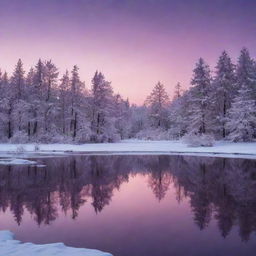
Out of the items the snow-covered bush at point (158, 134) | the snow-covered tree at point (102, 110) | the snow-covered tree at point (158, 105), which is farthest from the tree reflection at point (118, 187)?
the snow-covered tree at point (158, 105)

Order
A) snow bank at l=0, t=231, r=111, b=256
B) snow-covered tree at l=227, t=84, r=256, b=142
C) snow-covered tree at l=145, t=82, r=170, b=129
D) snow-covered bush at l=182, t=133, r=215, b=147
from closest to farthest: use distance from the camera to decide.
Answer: snow bank at l=0, t=231, r=111, b=256 → snow-covered tree at l=227, t=84, r=256, b=142 → snow-covered bush at l=182, t=133, r=215, b=147 → snow-covered tree at l=145, t=82, r=170, b=129

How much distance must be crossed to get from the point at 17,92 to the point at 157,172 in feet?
134

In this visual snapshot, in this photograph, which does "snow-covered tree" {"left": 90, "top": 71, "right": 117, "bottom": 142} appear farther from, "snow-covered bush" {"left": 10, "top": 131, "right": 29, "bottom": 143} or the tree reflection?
the tree reflection

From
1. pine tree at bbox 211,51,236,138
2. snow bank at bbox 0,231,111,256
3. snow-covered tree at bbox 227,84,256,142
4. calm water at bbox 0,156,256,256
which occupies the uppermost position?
pine tree at bbox 211,51,236,138

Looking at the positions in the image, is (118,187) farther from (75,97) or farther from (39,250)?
(75,97)

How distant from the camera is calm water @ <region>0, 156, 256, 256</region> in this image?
8.04m

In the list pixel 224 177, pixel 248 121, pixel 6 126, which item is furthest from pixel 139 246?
pixel 6 126

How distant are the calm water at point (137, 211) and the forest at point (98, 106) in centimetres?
2506

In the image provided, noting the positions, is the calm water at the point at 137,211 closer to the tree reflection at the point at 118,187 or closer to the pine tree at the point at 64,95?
the tree reflection at the point at 118,187

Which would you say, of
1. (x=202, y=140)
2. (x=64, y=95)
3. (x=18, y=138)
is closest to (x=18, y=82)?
(x=64, y=95)

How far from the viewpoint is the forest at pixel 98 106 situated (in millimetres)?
45128

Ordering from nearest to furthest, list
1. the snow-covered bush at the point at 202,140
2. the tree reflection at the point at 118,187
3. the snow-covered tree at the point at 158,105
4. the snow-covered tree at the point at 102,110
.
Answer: the tree reflection at the point at 118,187, the snow-covered bush at the point at 202,140, the snow-covered tree at the point at 102,110, the snow-covered tree at the point at 158,105

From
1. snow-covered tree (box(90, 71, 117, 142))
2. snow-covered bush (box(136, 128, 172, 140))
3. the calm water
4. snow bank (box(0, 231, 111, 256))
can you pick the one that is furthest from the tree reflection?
snow-covered bush (box(136, 128, 172, 140))

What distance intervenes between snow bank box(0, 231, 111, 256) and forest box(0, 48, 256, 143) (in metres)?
35.0
